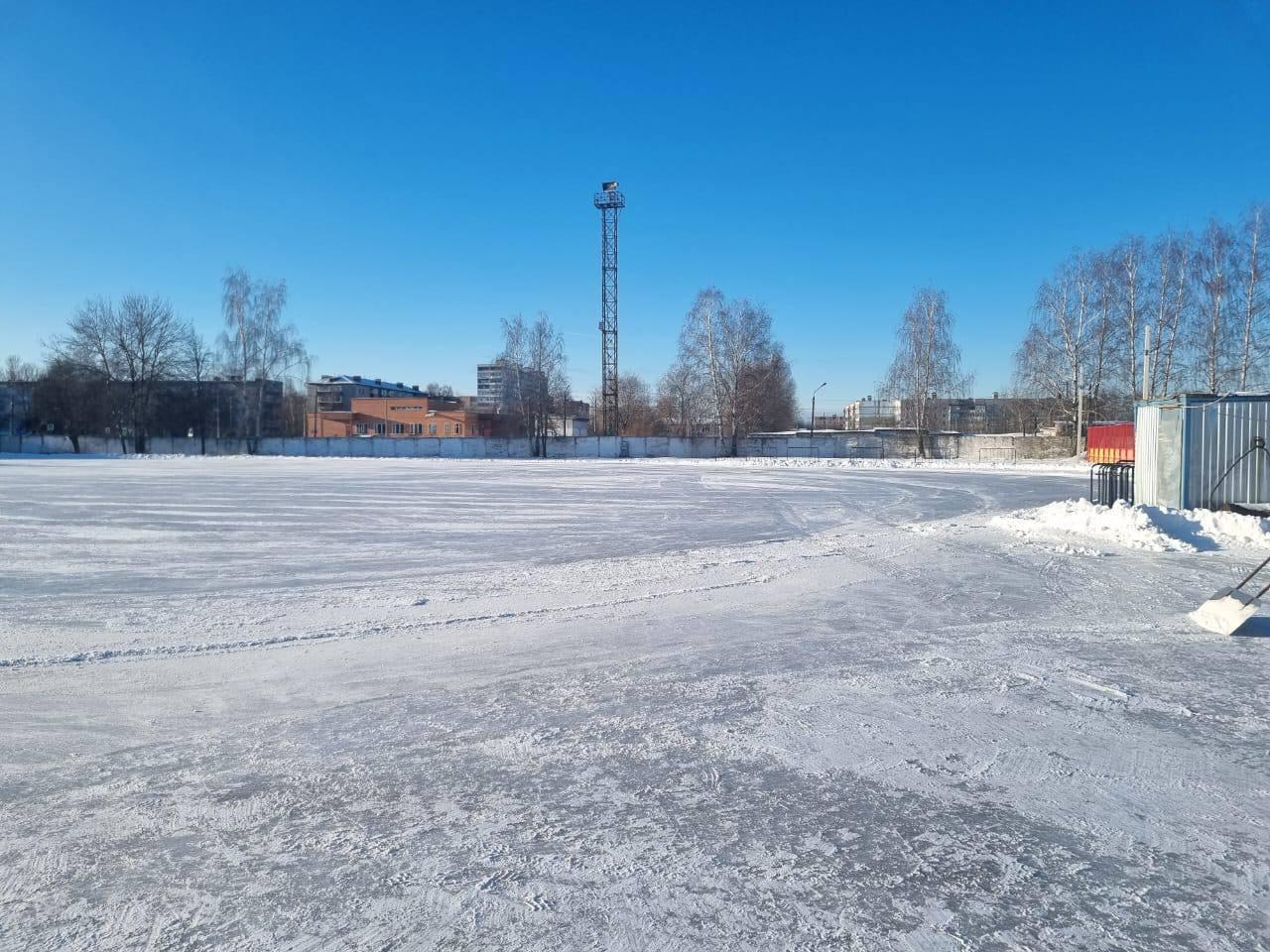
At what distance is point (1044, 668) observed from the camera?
607 cm

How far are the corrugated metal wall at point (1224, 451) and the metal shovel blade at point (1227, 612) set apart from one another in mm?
10082

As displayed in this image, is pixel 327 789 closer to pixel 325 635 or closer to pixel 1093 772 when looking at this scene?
pixel 325 635

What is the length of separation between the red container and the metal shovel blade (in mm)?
20418

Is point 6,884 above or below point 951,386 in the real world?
below

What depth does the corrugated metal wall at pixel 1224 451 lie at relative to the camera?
15.6m

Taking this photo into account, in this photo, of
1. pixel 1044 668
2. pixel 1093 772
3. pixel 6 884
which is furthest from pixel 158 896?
pixel 1044 668

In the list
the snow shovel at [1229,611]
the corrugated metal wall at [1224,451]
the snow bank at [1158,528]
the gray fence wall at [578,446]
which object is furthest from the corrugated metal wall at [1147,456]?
the gray fence wall at [578,446]

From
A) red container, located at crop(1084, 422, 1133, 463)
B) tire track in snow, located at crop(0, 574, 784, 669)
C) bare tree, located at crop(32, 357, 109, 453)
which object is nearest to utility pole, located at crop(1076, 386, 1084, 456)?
red container, located at crop(1084, 422, 1133, 463)

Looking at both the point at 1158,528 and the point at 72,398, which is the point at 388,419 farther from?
the point at 1158,528

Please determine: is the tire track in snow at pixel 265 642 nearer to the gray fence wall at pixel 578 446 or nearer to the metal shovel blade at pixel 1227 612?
the metal shovel blade at pixel 1227 612

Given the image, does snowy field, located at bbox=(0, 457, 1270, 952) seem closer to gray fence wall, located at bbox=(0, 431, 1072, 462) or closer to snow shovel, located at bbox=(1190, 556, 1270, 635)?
snow shovel, located at bbox=(1190, 556, 1270, 635)

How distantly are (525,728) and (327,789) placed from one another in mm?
1219

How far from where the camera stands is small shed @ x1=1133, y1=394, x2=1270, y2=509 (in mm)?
15602

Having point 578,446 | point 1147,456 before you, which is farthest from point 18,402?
point 1147,456
